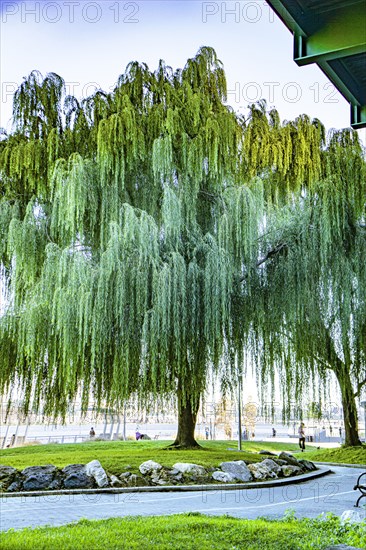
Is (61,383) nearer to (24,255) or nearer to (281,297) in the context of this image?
(24,255)

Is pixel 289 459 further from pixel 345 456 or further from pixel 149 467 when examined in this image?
pixel 149 467

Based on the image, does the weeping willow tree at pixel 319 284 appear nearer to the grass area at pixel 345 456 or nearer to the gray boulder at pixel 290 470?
the gray boulder at pixel 290 470

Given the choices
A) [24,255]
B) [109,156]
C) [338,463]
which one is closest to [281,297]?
[109,156]

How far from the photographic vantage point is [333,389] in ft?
29.4

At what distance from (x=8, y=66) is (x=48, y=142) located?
3246 mm

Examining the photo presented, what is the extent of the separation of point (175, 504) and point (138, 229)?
12.5 ft

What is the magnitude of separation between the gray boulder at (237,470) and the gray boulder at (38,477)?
3.10m

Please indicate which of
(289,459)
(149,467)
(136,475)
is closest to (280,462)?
(289,459)

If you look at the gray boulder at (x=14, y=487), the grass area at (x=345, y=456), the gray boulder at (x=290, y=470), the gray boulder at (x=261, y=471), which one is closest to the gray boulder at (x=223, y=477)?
the gray boulder at (x=261, y=471)

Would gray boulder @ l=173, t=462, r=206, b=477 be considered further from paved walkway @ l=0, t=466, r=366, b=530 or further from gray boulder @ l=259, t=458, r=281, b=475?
gray boulder @ l=259, t=458, r=281, b=475

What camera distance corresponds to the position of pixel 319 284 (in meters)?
8.90

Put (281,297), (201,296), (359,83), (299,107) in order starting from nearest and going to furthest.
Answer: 1. (359,83)
2. (201,296)
3. (281,297)
4. (299,107)

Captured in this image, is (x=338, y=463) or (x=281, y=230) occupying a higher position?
(x=281, y=230)

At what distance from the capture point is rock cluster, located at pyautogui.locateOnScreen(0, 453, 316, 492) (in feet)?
29.6
